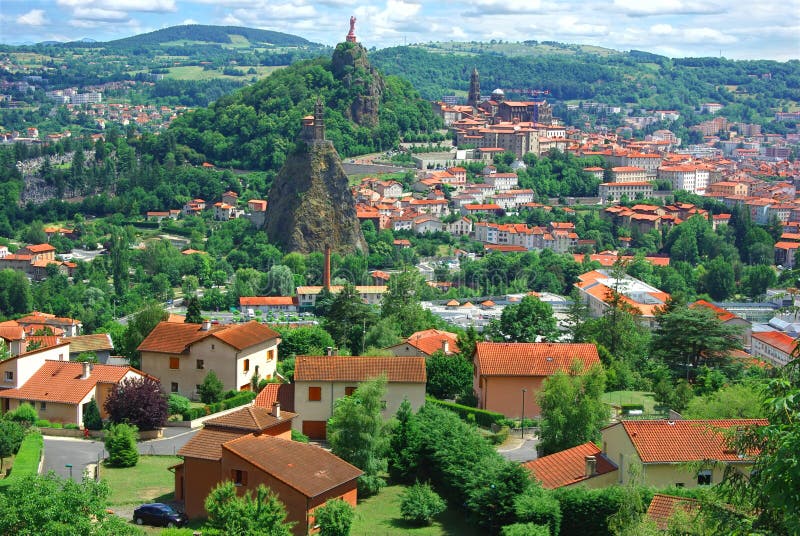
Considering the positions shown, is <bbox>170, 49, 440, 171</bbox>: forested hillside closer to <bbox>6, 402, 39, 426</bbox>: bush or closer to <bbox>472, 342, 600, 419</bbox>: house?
<bbox>472, 342, 600, 419</bbox>: house

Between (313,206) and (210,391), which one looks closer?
(210,391)

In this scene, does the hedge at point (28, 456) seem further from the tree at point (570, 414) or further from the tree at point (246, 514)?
the tree at point (570, 414)

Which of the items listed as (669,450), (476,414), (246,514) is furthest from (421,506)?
(476,414)

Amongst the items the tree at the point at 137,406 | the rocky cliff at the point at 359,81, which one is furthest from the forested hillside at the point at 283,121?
the tree at the point at 137,406

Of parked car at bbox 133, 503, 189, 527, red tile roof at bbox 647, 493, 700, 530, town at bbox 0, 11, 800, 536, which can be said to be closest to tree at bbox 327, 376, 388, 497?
town at bbox 0, 11, 800, 536

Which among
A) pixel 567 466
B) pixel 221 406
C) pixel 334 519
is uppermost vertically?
pixel 567 466

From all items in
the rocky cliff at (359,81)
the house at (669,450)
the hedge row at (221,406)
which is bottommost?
the hedge row at (221,406)

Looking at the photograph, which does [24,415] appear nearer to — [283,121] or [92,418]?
[92,418]

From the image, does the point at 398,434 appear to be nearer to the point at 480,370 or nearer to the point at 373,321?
the point at 480,370
